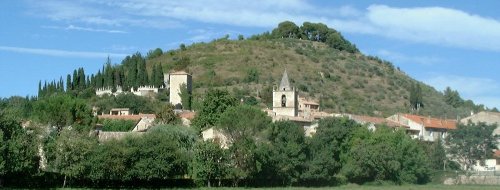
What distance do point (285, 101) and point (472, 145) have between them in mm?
25103

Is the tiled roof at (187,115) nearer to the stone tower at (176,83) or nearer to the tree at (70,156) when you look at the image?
the stone tower at (176,83)

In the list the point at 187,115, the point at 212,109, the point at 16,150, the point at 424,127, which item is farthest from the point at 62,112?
the point at 424,127

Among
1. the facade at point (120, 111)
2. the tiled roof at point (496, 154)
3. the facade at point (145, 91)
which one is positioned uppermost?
the facade at point (145, 91)

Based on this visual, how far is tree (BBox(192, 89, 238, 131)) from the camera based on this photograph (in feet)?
284

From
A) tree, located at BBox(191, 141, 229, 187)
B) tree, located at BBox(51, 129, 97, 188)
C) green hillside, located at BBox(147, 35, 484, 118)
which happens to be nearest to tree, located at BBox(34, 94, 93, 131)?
tree, located at BBox(51, 129, 97, 188)

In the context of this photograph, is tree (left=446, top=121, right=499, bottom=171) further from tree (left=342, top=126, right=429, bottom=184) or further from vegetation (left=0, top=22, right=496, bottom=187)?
tree (left=342, top=126, right=429, bottom=184)

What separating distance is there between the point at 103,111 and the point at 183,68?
40982 mm

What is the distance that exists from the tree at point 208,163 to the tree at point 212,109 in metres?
22.0

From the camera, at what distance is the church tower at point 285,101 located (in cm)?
10094

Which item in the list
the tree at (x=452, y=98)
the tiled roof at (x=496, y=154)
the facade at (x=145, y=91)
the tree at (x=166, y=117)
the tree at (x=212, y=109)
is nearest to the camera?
the tree at (x=212, y=109)

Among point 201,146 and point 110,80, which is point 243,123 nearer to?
point 201,146

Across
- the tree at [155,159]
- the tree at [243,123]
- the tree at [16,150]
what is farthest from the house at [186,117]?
the tree at [16,150]

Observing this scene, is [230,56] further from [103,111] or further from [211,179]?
[211,179]

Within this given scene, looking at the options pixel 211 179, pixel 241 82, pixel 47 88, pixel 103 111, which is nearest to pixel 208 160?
pixel 211 179
